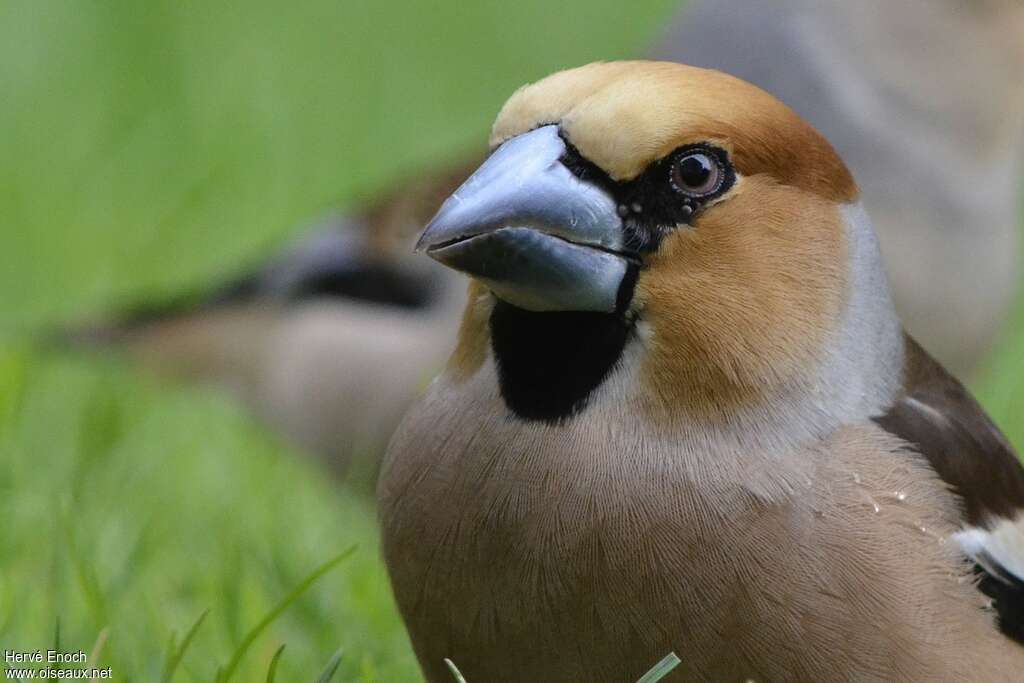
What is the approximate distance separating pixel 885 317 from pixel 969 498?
35 cm

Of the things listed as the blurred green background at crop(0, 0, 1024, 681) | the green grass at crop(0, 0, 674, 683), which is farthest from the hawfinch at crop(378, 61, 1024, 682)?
the blurred green background at crop(0, 0, 1024, 681)

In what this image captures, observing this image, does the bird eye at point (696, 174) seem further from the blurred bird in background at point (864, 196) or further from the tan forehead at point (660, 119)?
the blurred bird in background at point (864, 196)

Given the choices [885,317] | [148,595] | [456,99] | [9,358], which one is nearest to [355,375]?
[9,358]

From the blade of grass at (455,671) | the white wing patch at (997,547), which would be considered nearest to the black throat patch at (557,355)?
the blade of grass at (455,671)

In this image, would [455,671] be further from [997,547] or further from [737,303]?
[997,547]

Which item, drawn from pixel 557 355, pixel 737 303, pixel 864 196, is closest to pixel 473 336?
pixel 557 355

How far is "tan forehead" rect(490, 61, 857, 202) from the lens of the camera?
2.75 metres

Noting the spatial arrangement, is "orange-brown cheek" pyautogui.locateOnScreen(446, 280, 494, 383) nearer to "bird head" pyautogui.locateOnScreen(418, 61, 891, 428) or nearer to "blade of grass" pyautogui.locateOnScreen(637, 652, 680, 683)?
"bird head" pyautogui.locateOnScreen(418, 61, 891, 428)

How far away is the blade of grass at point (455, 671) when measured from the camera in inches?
111

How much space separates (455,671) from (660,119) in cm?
93

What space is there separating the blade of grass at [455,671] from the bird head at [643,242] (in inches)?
16.5

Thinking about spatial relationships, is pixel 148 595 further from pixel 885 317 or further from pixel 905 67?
pixel 905 67

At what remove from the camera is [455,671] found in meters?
2.82

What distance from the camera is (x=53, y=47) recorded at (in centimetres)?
922
